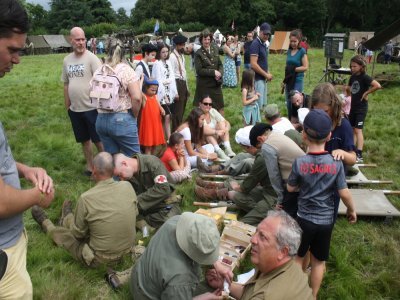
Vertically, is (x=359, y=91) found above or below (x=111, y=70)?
below

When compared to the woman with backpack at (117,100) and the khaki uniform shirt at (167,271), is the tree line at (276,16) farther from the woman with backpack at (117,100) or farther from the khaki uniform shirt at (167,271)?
the khaki uniform shirt at (167,271)

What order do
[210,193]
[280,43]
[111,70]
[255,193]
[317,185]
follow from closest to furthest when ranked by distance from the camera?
1. [317,185]
2. [111,70]
3. [255,193]
4. [210,193]
5. [280,43]

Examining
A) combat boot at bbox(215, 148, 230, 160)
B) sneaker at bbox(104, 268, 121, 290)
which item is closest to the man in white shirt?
combat boot at bbox(215, 148, 230, 160)

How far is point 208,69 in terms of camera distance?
7.46 meters

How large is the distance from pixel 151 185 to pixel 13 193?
9.42ft

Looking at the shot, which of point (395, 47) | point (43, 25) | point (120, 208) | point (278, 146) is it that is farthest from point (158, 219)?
point (43, 25)

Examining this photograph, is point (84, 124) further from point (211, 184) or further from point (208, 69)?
point (208, 69)

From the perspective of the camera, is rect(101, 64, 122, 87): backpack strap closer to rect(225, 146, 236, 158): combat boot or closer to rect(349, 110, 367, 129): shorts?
rect(225, 146, 236, 158): combat boot

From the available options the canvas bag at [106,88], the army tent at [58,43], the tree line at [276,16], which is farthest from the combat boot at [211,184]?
the army tent at [58,43]

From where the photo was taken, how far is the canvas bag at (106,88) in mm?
4492

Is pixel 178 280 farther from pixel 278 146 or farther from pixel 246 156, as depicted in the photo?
pixel 246 156

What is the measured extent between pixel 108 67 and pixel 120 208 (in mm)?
1902

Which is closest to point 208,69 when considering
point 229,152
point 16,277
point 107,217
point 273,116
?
point 229,152

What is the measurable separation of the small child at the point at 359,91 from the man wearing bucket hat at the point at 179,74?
3.10m
